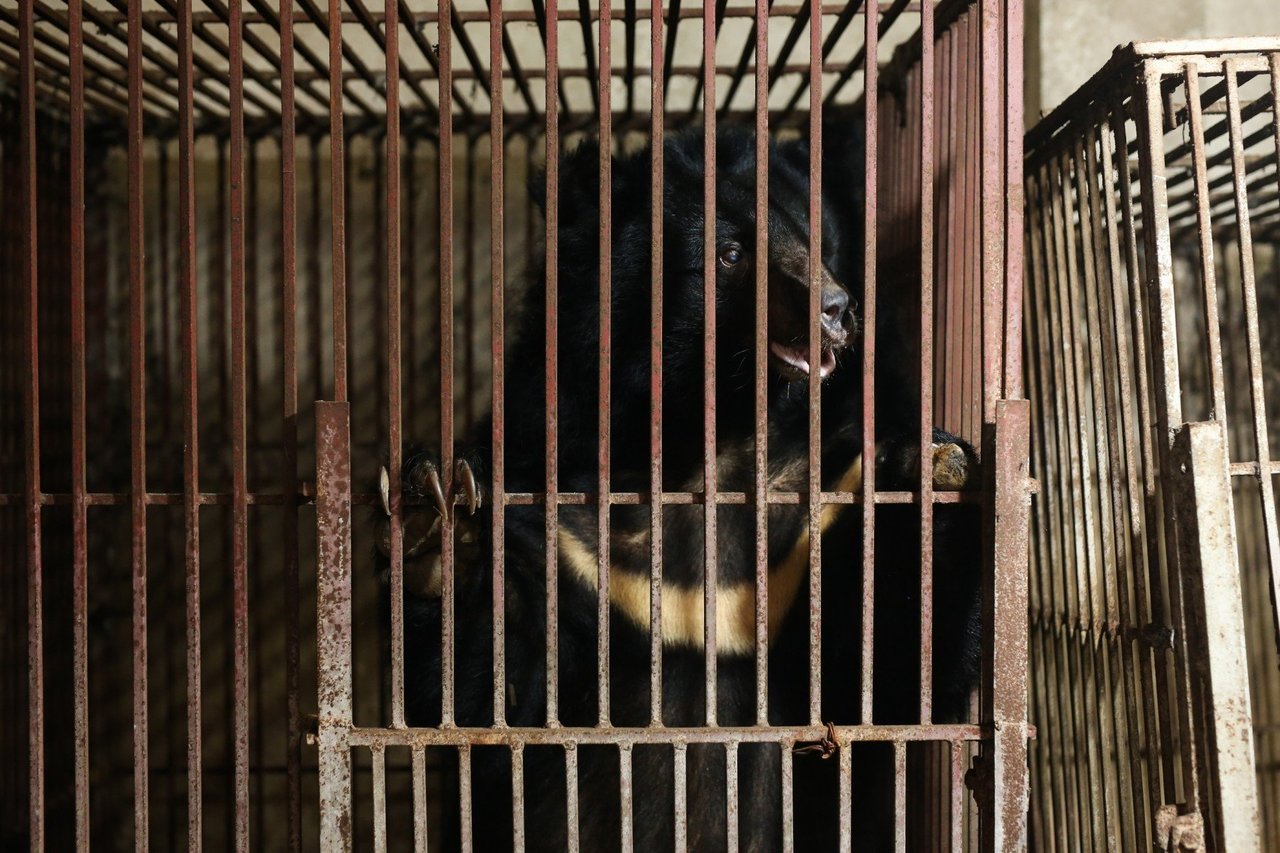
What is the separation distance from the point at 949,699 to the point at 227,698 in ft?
6.58

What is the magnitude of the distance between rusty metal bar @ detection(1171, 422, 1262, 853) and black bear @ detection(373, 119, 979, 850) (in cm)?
59

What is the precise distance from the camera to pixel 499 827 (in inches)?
95.0

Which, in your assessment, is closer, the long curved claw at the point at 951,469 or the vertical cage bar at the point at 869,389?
the vertical cage bar at the point at 869,389

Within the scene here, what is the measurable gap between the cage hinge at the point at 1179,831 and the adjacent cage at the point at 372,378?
0.86 ft

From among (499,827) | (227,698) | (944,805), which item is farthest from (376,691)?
(944,805)

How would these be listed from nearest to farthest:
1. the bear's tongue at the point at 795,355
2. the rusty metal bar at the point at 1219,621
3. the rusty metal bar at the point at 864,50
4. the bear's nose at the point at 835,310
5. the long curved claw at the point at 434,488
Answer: the rusty metal bar at the point at 1219,621 < the long curved claw at the point at 434,488 < the bear's nose at the point at 835,310 < the bear's tongue at the point at 795,355 < the rusty metal bar at the point at 864,50

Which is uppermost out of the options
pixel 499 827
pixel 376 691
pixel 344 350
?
pixel 344 350

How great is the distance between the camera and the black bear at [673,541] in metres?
2.17

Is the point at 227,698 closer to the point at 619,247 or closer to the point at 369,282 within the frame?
the point at 369,282

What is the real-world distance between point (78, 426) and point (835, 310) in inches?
48.0

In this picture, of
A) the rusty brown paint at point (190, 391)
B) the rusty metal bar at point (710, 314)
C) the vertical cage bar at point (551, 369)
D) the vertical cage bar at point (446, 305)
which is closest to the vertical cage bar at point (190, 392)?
the rusty brown paint at point (190, 391)

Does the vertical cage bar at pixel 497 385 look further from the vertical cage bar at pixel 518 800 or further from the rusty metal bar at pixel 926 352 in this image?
the rusty metal bar at pixel 926 352

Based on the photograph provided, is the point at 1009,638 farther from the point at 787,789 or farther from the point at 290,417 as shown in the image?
the point at 290,417

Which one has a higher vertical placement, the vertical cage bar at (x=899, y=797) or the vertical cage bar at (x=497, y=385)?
the vertical cage bar at (x=497, y=385)
